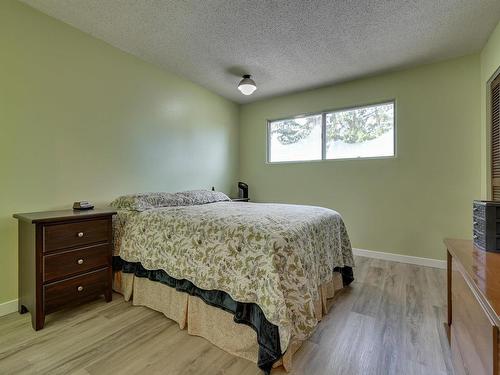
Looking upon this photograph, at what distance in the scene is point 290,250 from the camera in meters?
1.42

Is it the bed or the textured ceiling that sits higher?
the textured ceiling

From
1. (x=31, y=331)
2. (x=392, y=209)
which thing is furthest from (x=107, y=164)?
(x=392, y=209)

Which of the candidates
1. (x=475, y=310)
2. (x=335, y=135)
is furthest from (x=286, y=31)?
(x=475, y=310)

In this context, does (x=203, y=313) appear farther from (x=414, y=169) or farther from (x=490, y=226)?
(x=414, y=169)

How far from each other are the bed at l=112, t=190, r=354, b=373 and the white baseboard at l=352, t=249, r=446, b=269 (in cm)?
124

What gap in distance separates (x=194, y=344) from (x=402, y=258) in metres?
2.84

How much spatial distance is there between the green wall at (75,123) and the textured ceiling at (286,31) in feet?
0.71

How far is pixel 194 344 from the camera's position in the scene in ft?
5.15

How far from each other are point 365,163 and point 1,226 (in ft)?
13.0

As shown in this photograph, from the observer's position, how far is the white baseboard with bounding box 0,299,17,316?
1.88 meters

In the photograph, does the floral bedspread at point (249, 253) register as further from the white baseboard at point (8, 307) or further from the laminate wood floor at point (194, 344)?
the white baseboard at point (8, 307)

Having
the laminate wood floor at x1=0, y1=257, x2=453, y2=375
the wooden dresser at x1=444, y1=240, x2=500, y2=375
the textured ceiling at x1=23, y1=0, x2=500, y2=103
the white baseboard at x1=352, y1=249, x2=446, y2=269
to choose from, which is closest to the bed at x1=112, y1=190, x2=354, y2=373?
the laminate wood floor at x1=0, y1=257, x2=453, y2=375

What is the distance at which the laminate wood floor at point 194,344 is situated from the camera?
1.36 meters

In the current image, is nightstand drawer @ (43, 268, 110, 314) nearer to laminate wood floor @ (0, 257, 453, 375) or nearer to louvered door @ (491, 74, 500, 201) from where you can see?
laminate wood floor @ (0, 257, 453, 375)
